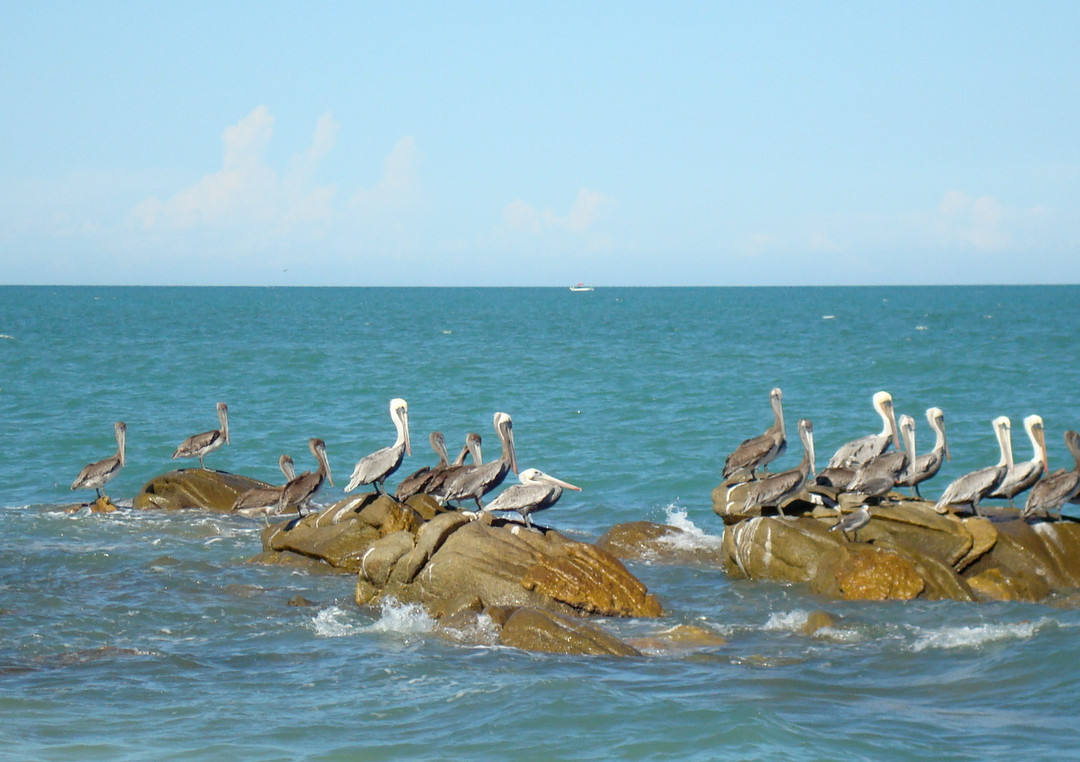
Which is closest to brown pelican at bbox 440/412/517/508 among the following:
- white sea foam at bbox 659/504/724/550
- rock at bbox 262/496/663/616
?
rock at bbox 262/496/663/616

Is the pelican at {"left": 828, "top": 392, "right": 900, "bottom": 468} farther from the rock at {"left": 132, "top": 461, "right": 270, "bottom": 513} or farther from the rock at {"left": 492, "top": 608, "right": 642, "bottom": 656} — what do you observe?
the rock at {"left": 132, "top": 461, "right": 270, "bottom": 513}

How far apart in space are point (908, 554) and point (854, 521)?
0.72 metres

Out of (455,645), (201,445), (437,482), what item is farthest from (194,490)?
(455,645)

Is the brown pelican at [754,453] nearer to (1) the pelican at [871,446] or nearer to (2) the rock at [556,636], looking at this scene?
(1) the pelican at [871,446]

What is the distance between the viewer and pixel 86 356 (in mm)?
50594

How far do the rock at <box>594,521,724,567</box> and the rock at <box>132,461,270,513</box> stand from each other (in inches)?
237

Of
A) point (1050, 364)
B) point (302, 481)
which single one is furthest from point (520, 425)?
point (1050, 364)

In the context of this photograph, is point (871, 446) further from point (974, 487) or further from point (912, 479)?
point (974, 487)

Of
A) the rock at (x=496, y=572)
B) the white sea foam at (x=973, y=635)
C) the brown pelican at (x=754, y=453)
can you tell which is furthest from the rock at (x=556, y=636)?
the brown pelican at (x=754, y=453)

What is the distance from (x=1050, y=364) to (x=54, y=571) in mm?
42111

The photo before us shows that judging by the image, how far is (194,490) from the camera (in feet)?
62.6

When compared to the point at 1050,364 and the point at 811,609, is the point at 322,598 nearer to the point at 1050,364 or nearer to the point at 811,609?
the point at 811,609

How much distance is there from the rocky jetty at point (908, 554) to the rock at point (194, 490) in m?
8.56

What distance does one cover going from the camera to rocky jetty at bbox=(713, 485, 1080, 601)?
42.5ft
